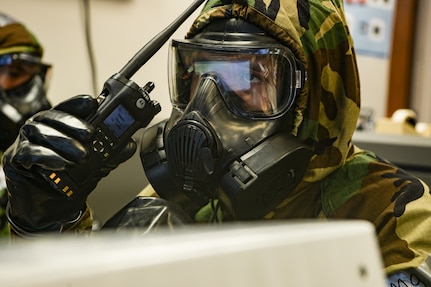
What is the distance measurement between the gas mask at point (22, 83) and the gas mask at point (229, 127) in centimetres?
90

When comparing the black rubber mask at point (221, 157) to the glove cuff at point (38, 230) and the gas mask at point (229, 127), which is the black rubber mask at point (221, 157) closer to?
the gas mask at point (229, 127)

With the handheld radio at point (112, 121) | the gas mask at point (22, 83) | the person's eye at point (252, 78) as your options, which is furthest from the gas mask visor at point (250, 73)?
the gas mask at point (22, 83)

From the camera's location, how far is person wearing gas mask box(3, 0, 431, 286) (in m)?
0.87

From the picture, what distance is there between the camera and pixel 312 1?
1.07m

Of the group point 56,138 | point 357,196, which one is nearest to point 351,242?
point 56,138

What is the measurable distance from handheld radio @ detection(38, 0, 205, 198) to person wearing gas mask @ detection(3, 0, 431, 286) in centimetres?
1

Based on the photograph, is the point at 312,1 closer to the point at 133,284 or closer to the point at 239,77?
the point at 239,77

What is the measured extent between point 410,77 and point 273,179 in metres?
2.81

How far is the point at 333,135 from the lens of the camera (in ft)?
3.63

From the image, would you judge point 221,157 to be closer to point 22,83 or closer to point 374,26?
point 22,83

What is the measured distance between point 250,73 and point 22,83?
3.84 ft

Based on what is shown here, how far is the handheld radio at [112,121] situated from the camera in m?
0.84

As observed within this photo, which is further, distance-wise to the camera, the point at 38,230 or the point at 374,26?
the point at 374,26

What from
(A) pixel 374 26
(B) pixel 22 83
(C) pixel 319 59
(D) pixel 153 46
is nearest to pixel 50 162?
(D) pixel 153 46
